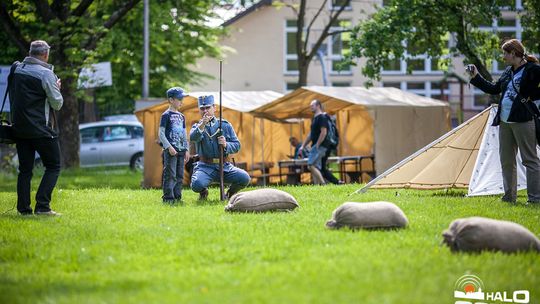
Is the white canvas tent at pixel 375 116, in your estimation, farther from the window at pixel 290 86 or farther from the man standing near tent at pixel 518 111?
the window at pixel 290 86

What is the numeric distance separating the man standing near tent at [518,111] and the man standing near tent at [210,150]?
3.43 m

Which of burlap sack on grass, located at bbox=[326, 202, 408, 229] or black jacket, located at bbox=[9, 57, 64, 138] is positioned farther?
black jacket, located at bbox=[9, 57, 64, 138]

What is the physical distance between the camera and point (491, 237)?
823 cm

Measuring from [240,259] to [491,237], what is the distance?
2.04m

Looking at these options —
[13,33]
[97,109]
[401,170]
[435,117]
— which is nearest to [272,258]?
[401,170]

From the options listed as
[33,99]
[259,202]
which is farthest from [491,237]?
[33,99]

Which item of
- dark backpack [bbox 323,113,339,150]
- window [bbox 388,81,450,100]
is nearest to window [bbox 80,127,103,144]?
dark backpack [bbox 323,113,339,150]

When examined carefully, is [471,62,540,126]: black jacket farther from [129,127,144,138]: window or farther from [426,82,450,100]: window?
[426,82,450,100]: window

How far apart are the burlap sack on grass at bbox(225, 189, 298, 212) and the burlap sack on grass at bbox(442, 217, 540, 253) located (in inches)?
151

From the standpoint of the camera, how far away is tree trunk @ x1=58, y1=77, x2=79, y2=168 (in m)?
27.8

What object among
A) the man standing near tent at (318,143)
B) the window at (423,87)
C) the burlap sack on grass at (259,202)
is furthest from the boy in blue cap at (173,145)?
the window at (423,87)

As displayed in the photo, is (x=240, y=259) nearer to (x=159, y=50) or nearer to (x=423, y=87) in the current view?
(x=159, y=50)

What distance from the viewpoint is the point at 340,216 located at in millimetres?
10086

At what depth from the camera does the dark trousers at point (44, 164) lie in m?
11.9
